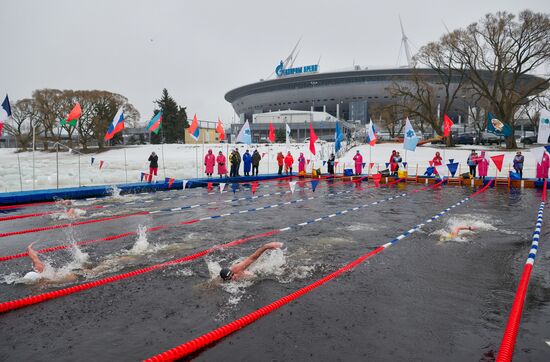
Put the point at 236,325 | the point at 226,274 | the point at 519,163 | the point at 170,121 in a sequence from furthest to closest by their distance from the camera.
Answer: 1. the point at 170,121
2. the point at 519,163
3. the point at 226,274
4. the point at 236,325

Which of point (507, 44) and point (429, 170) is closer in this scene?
point (429, 170)

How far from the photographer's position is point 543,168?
18500mm

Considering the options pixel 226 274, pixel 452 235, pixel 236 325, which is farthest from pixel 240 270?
pixel 452 235

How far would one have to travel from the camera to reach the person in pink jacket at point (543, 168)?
18.2 m

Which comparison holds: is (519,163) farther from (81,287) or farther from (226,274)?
(81,287)

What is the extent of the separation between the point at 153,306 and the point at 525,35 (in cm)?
3957

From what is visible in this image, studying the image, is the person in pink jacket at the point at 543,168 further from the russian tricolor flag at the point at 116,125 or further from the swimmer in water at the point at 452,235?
the russian tricolor flag at the point at 116,125

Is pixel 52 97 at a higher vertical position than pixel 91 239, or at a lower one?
higher

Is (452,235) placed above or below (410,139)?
below

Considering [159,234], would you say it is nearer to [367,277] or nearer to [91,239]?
[91,239]

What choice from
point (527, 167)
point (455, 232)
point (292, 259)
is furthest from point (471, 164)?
point (292, 259)

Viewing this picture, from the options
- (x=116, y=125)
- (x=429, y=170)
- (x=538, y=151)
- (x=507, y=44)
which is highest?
(x=507, y=44)

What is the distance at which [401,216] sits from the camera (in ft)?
37.8

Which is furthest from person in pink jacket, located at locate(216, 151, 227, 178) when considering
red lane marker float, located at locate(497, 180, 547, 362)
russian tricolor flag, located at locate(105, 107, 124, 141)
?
red lane marker float, located at locate(497, 180, 547, 362)
